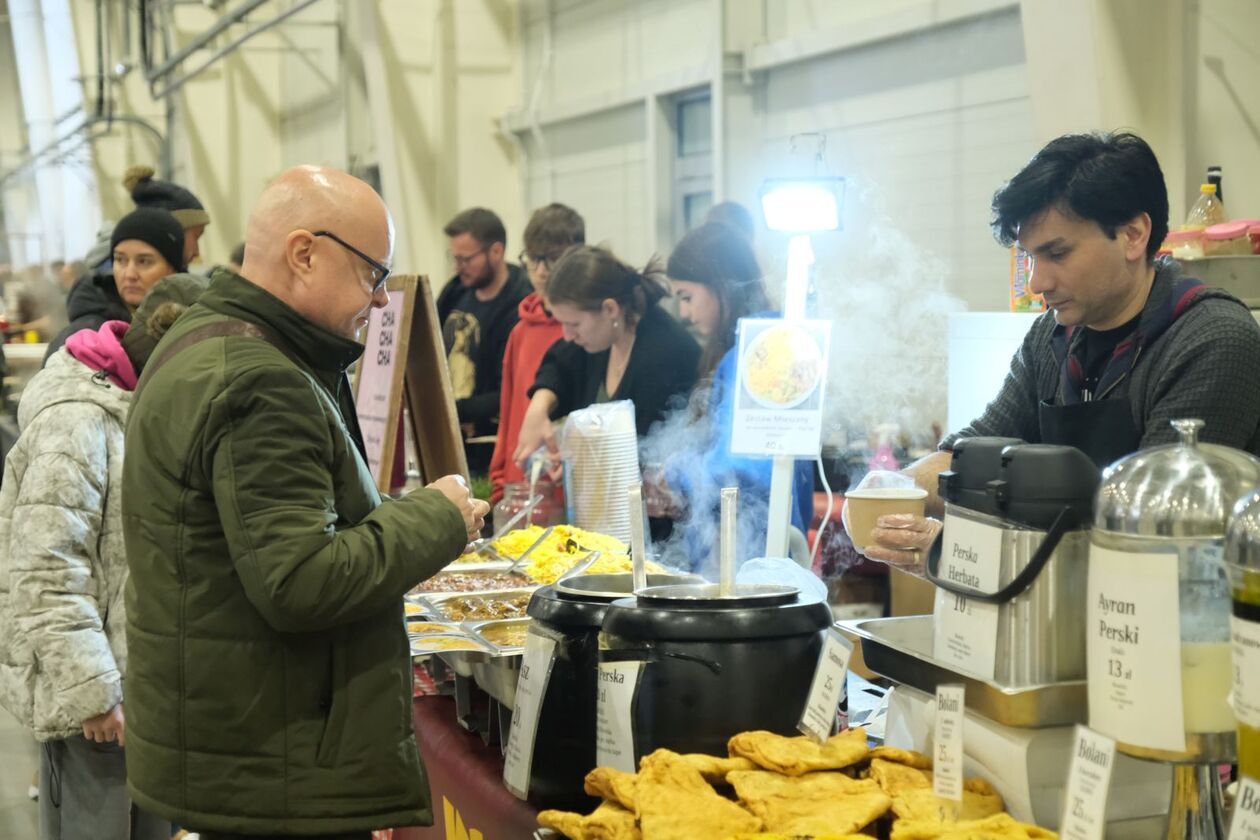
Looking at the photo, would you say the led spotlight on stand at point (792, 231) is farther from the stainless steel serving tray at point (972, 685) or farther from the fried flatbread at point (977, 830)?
the fried flatbread at point (977, 830)

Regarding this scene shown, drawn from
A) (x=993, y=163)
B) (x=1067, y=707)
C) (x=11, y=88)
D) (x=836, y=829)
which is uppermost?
(x=11, y=88)

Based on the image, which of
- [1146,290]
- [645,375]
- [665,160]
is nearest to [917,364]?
[645,375]

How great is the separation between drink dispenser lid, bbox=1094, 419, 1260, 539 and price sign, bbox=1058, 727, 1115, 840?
221 mm

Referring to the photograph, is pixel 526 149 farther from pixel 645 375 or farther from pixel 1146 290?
pixel 1146 290

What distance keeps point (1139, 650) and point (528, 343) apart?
4055mm

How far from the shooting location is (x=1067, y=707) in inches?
63.8

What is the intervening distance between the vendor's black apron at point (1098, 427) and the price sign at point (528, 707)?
3.14 ft

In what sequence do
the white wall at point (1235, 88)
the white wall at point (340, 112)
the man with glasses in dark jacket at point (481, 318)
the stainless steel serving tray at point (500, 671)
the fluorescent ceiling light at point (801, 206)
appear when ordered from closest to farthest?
the stainless steel serving tray at point (500, 671)
the fluorescent ceiling light at point (801, 206)
the white wall at point (1235, 88)
the man with glasses in dark jacket at point (481, 318)
the white wall at point (340, 112)

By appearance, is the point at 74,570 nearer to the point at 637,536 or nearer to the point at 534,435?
the point at 637,536

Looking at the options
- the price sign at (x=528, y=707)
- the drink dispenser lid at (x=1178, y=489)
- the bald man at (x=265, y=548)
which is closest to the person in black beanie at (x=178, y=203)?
the bald man at (x=265, y=548)

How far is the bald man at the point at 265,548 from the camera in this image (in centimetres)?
197

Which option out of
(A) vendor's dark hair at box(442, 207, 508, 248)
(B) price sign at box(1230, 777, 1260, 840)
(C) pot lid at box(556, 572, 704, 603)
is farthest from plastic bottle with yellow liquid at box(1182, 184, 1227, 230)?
(B) price sign at box(1230, 777, 1260, 840)

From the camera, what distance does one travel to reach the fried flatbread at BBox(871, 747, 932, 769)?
5.87ft

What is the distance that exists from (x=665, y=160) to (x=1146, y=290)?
22.2 ft
